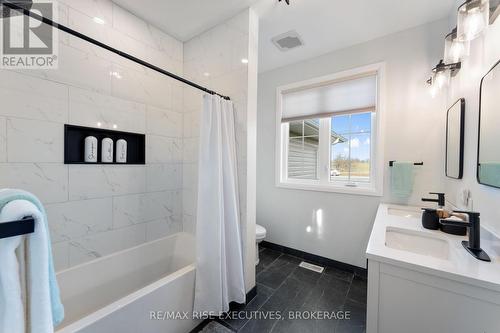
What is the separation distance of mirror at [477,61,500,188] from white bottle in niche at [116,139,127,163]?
2453mm

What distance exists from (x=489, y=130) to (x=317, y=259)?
1969 millimetres

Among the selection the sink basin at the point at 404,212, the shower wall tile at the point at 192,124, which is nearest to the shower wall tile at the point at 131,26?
the shower wall tile at the point at 192,124

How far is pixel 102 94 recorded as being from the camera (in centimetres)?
160

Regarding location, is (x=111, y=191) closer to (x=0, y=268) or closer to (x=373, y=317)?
(x=0, y=268)

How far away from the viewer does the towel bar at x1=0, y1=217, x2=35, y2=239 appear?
0.42m

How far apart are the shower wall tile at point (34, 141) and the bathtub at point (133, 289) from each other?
2.75 feet

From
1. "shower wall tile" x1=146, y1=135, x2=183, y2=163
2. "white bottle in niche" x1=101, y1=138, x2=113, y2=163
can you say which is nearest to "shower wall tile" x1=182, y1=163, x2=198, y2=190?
"shower wall tile" x1=146, y1=135, x2=183, y2=163

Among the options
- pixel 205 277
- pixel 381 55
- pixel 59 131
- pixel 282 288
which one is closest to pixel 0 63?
pixel 59 131

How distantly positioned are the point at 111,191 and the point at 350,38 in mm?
2775

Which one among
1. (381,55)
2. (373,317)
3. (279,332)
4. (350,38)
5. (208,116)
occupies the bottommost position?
(279,332)

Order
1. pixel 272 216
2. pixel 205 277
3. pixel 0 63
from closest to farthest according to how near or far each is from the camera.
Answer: pixel 0 63 < pixel 205 277 < pixel 272 216

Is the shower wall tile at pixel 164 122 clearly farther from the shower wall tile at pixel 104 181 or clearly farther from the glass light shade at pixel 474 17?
the glass light shade at pixel 474 17

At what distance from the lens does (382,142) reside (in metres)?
2.00

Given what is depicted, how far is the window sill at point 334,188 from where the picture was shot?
2064mm
